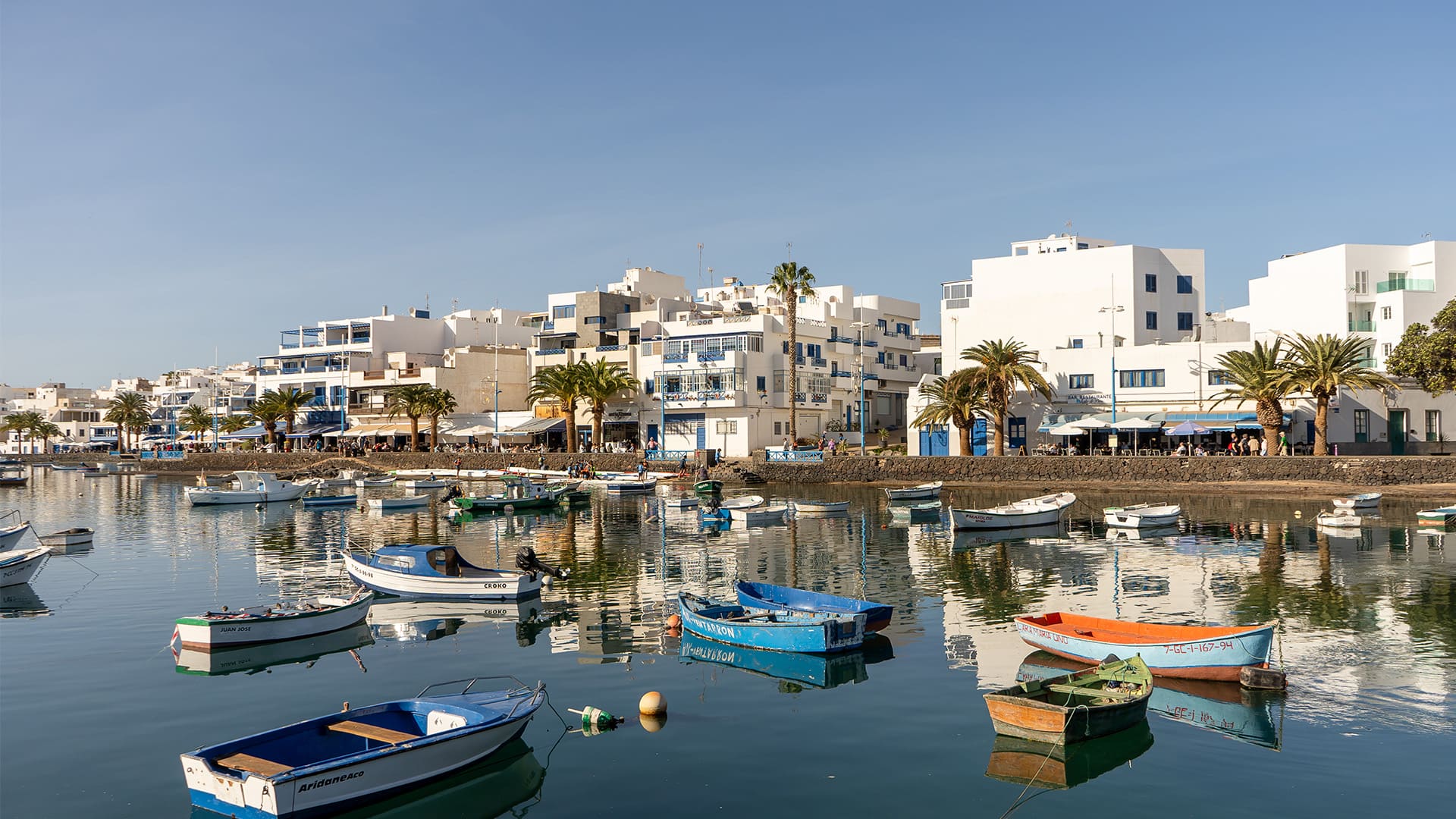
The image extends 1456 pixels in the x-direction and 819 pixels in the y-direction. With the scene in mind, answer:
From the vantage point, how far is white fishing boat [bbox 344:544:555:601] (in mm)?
29969

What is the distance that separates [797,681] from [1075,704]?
6081 millimetres

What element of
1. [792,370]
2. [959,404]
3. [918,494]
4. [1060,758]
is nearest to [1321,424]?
[959,404]

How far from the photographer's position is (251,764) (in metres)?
14.2

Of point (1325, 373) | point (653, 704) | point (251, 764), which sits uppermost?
point (1325, 373)

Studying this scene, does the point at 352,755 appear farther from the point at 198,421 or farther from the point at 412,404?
the point at 198,421

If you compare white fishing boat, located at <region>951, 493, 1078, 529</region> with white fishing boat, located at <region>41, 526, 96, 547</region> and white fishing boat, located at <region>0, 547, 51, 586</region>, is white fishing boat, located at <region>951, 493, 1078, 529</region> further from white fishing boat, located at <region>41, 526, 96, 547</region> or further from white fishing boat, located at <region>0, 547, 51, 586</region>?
white fishing boat, located at <region>41, 526, 96, 547</region>

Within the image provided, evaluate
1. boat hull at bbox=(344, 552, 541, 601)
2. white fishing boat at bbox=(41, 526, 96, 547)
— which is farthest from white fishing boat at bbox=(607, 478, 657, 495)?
boat hull at bbox=(344, 552, 541, 601)

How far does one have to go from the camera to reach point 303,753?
591 inches

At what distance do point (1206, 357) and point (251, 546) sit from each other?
6123 cm

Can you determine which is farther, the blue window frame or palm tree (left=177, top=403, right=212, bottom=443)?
palm tree (left=177, top=403, right=212, bottom=443)

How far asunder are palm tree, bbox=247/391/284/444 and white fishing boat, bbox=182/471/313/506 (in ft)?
121

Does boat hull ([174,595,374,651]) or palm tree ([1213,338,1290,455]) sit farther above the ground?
palm tree ([1213,338,1290,455])

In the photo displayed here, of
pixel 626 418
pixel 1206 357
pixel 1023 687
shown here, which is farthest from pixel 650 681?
pixel 626 418

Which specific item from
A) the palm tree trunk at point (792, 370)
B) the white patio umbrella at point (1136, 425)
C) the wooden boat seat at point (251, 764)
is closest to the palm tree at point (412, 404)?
the palm tree trunk at point (792, 370)
